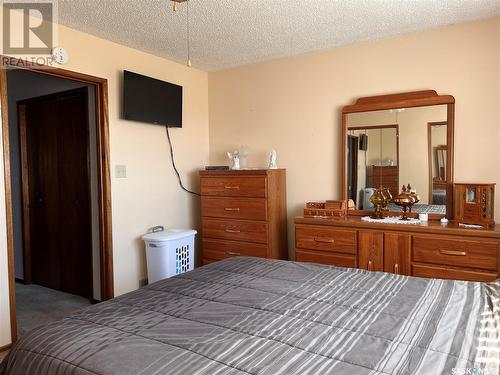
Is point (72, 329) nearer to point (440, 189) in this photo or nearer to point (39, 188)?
point (440, 189)

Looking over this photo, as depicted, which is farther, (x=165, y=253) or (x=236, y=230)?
(x=236, y=230)

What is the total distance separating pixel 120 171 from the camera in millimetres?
3260

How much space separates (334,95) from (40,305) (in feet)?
11.1

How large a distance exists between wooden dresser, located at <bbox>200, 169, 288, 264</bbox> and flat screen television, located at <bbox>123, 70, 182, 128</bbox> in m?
0.66

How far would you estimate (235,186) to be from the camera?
138 inches

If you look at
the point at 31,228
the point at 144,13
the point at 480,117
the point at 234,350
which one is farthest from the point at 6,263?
the point at 480,117

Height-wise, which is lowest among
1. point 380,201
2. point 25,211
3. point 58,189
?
point 25,211

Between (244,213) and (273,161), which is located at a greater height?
(273,161)

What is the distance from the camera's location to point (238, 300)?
60.5 inches

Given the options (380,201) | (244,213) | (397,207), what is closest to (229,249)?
(244,213)
